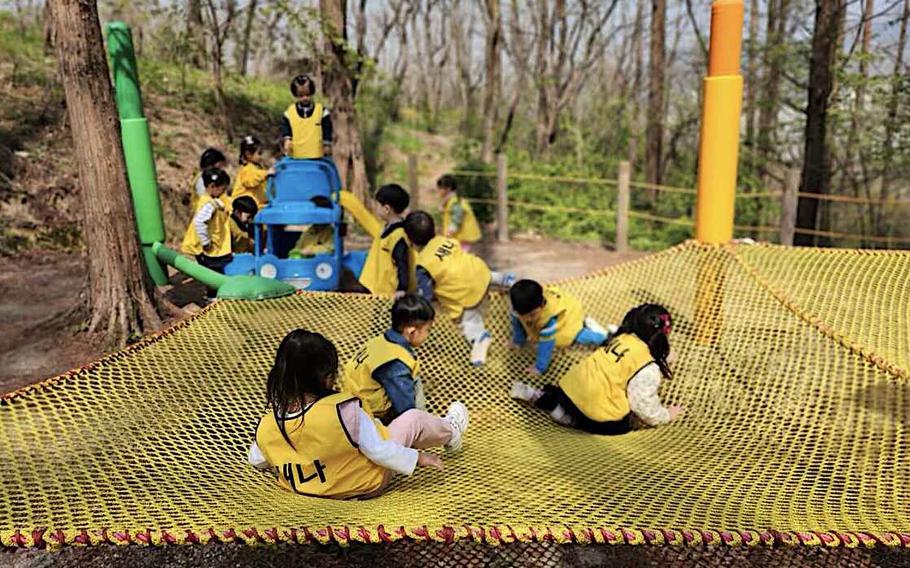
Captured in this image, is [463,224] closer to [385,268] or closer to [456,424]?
[385,268]

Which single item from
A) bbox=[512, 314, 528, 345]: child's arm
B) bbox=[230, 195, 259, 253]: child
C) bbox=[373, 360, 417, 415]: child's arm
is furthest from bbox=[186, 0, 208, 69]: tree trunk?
bbox=[373, 360, 417, 415]: child's arm

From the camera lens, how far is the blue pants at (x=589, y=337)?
413 centimetres

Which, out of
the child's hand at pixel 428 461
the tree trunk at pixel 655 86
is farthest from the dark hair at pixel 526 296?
the tree trunk at pixel 655 86

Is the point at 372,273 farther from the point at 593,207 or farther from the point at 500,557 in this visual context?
the point at 593,207

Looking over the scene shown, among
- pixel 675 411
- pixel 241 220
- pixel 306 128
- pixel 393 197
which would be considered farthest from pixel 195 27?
pixel 675 411

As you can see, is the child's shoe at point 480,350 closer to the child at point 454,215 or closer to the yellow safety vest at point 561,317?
the yellow safety vest at point 561,317

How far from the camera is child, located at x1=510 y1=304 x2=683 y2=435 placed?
3.18 meters

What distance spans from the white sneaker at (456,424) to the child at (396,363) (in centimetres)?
17

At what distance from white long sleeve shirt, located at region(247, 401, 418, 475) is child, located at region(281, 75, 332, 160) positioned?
400cm

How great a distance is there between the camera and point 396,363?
108 inches

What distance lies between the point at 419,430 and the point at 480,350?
53.4 inches

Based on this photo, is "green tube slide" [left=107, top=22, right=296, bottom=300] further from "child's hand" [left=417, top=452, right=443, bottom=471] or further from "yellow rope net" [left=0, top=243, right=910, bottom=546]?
"child's hand" [left=417, top=452, right=443, bottom=471]

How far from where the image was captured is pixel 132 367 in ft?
9.98

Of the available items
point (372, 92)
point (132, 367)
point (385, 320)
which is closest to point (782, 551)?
point (385, 320)
